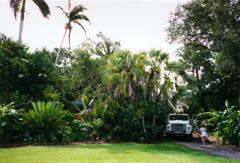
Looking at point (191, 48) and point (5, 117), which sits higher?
point (191, 48)

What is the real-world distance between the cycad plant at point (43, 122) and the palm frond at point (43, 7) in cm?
1198

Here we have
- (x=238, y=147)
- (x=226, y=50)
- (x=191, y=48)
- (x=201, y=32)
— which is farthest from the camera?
(x=191, y=48)

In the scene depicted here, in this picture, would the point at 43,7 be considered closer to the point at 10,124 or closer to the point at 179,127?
the point at 10,124

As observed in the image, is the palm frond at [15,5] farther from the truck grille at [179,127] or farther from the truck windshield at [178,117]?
the truck grille at [179,127]

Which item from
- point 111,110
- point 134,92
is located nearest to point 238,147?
point 134,92

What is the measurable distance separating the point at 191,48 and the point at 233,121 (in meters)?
9.01

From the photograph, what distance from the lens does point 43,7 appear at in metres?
21.2

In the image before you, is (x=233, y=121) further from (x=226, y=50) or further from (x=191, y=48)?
(x=191, y=48)

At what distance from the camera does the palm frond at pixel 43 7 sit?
20969 mm

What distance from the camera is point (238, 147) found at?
13477mm

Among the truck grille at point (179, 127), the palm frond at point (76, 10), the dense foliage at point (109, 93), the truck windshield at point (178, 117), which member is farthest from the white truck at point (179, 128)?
the palm frond at point (76, 10)

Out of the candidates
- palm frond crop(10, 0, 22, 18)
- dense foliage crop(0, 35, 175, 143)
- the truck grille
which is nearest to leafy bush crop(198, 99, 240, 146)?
the truck grille

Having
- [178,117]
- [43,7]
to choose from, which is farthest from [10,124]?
[43,7]

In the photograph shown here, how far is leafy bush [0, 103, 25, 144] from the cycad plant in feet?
1.45
